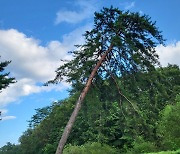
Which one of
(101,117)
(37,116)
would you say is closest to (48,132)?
(37,116)

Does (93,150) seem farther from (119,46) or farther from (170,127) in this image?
(119,46)

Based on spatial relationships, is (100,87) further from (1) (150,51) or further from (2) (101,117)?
(1) (150,51)

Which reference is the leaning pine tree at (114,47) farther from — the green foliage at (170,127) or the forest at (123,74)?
the green foliage at (170,127)

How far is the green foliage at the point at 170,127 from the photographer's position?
33.8m

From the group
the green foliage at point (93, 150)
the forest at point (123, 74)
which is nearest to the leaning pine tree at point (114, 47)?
the forest at point (123, 74)

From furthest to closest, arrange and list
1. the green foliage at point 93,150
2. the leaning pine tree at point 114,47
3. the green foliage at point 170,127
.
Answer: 1. the green foliage at point 93,150
2. the green foliage at point 170,127
3. the leaning pine tree at point 114,47

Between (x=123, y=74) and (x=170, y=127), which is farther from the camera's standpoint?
(x=170, y=127)

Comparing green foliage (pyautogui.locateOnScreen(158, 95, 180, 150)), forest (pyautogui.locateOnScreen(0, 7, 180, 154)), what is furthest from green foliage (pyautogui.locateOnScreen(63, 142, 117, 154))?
forest (pyautogui.locateOnScreen(0, 7, 180, 154))

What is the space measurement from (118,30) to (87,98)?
14.4 ft

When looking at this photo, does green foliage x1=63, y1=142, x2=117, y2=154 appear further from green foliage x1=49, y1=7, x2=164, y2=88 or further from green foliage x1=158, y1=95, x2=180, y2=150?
green foliage x1=49, y1=7, x2=164, y2=88

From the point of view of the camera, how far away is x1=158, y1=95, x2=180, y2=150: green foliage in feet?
111

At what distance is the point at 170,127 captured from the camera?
34.7 meters

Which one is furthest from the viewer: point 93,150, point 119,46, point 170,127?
point 93,150

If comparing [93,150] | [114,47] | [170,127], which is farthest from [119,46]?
[93,150]
